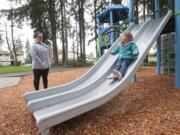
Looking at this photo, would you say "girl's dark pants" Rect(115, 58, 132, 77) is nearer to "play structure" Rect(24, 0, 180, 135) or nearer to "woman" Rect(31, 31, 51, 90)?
"play structure" Rect(24, 0, 180, 135)

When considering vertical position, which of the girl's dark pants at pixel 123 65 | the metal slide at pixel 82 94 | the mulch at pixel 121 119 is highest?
the girl's dark pants at pixel 123 65

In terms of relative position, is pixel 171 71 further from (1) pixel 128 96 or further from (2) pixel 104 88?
(2) pixel 104 88

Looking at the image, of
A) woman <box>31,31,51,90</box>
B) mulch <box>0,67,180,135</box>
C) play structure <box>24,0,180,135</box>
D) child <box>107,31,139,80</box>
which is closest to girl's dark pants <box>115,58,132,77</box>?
child <box>107,31,139,80</box>

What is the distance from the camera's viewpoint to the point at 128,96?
5.71m

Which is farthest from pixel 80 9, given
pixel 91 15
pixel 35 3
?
pixel 35 3

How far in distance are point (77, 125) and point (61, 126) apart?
28cm

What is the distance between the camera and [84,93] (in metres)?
4.93

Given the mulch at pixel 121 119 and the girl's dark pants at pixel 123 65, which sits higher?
the girl's dark pants at pixel 123 65

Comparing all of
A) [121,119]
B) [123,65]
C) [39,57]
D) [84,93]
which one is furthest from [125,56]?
[39,57]

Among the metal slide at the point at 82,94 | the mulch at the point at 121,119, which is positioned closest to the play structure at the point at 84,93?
the metal slide at the point at 82,94

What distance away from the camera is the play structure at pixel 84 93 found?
3.60m

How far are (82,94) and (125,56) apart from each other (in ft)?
4.56

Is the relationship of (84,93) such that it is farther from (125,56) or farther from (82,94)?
(125,56)

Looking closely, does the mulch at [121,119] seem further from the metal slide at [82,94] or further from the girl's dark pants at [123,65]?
the girl's dark pants at [123,65]
